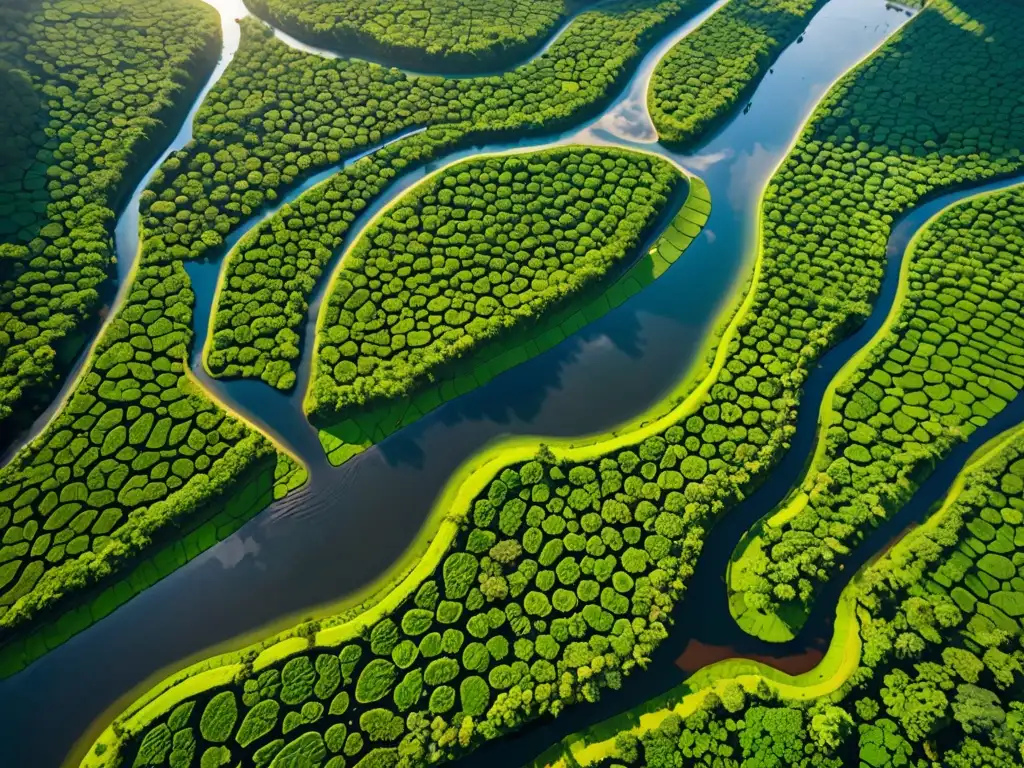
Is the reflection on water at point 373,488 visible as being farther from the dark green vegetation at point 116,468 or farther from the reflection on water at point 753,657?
the dark green vegetation at point 116,468

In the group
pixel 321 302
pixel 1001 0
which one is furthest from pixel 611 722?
pixel 1001 0

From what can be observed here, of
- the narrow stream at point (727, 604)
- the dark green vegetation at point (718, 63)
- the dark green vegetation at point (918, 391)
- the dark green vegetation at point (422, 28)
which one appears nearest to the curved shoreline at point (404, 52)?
the dark green vegetation at point (422, 28)

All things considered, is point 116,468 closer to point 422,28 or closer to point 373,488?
point 373,488

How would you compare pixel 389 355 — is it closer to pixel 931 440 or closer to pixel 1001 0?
pixel 931 440

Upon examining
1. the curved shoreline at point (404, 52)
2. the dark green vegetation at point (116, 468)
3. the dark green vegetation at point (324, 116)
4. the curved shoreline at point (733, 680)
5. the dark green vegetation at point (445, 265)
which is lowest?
the curved shoreline at point (733, 680)

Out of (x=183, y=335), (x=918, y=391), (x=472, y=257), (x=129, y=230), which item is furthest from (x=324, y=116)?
(x=918, y=391)

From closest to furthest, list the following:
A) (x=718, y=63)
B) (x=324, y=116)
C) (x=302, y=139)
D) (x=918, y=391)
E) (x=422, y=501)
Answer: (x=422, y=501) < (x=918, y=391) < (x=302, y=139) < (x=324, y=116) < (x=718, y=63)

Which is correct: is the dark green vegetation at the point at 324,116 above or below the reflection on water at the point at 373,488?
above
